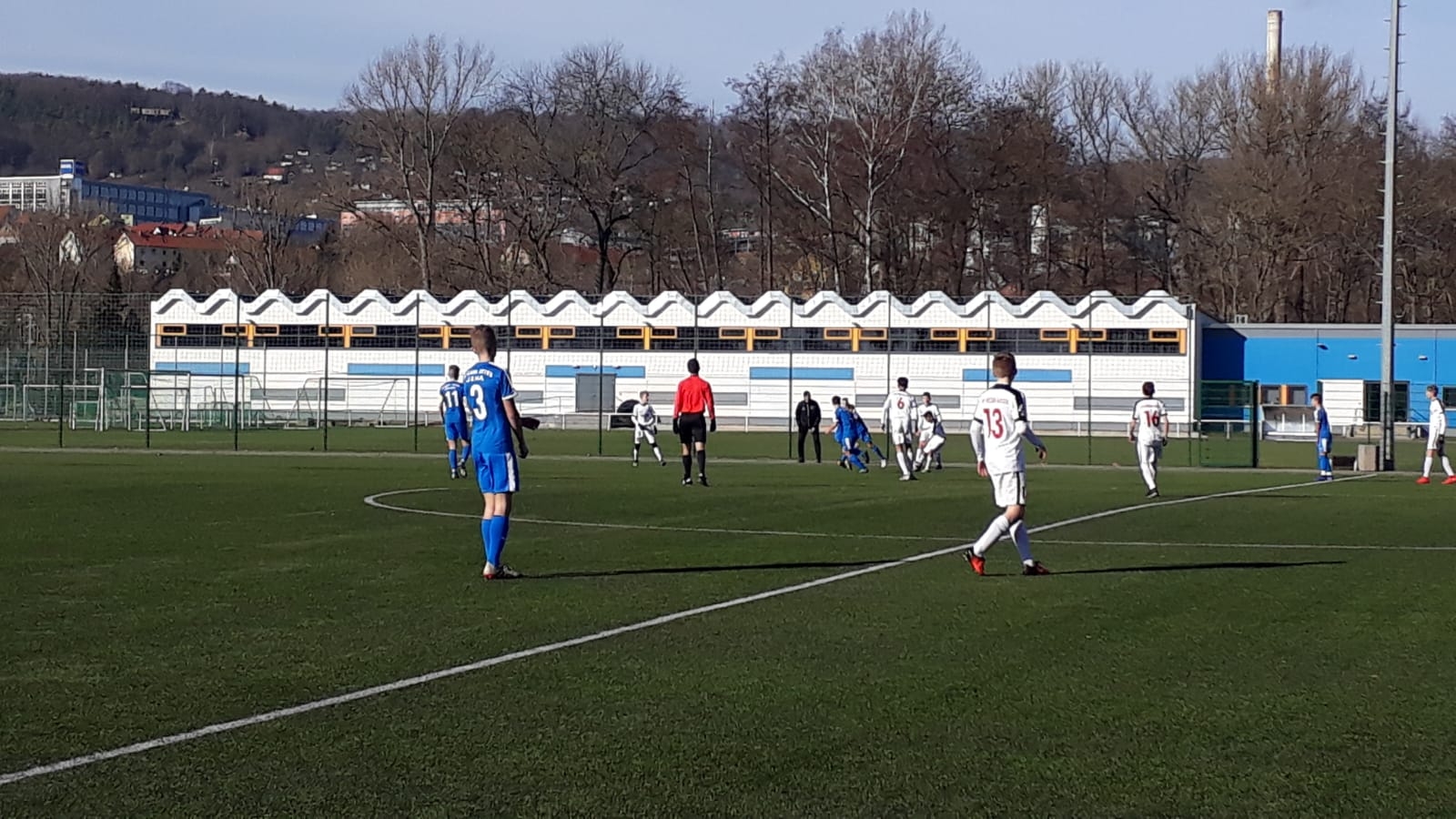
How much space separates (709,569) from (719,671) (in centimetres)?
481

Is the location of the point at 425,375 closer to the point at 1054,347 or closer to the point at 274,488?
the point at 1054,347

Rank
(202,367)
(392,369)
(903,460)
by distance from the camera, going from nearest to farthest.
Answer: (903,460)
(202,367)
(392,369)

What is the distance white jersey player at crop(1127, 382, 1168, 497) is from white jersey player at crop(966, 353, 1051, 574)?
1186 cm

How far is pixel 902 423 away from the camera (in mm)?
29859

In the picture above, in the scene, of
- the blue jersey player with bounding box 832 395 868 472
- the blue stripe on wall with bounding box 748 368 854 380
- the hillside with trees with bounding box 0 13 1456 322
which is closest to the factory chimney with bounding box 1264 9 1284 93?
the hillside with trees with bounding box 0 13 1456 322

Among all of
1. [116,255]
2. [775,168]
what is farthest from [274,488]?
[116,255]

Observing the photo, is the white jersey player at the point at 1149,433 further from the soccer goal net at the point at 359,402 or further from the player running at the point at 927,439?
the soccer goal net at the point at 359,402

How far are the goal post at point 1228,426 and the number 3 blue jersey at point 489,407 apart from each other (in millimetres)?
29427

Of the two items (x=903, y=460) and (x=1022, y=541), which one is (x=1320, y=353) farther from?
(x=1022, y=541)

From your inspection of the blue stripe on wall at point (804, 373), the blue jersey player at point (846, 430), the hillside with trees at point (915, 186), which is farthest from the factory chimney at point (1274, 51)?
the blue jersey player at point (846, 430)

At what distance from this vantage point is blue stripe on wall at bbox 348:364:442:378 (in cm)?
6750

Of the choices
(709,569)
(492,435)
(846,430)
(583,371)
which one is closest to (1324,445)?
(846,430)

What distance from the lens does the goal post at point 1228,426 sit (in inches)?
1577

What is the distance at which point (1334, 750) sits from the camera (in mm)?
6977
